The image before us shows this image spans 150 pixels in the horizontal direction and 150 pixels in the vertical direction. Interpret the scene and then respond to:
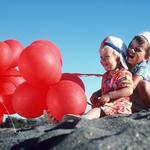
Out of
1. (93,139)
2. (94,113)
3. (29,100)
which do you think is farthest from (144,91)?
(93,139)

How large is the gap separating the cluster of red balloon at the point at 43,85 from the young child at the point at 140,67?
72 centimetres

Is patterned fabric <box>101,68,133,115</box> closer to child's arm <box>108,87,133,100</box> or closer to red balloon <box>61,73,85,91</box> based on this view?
child's arm <box>108,87,133,100</box>

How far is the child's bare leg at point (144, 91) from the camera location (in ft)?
16.9

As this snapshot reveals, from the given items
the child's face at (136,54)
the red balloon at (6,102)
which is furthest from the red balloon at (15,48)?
the child's face at (136,54)

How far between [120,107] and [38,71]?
1.09 meters

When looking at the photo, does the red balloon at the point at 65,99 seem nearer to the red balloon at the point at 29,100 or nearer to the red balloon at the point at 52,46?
the red balloon at the point at 29,100

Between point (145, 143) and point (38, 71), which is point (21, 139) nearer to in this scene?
point (145, 143)

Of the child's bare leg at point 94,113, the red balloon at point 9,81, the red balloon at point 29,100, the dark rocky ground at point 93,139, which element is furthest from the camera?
the red balloon at point 9,81

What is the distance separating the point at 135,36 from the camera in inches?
218

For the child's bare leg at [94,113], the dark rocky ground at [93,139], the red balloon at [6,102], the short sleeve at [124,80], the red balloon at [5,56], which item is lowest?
the red balloon at [6,102]

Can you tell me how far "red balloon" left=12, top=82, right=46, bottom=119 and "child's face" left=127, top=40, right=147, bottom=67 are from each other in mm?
1225

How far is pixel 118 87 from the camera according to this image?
5023 millimetres

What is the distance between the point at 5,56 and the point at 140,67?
1.86 metres

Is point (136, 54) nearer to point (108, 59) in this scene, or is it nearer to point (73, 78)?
point (108, 59)
